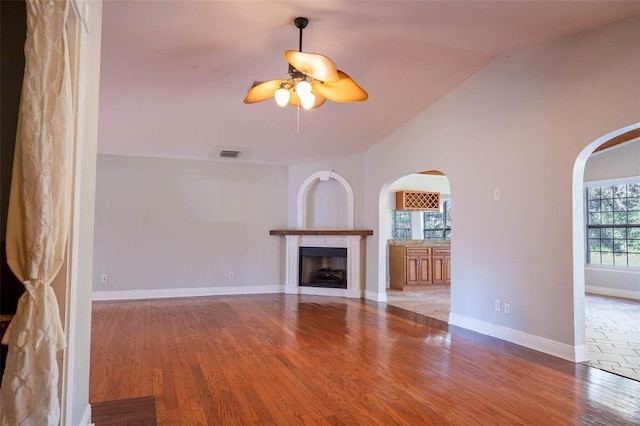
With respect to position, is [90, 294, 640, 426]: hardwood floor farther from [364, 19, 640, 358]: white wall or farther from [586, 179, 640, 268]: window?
[586, 179, 640, 268]: window

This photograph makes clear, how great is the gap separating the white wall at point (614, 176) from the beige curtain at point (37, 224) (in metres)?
8.00

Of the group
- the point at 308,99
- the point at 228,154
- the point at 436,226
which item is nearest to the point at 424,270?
the point at 436,226

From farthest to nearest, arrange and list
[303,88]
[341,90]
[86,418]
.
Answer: [341,90] → [303,88] → [86,418]

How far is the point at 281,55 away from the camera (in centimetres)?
393

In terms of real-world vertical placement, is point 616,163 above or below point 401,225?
above

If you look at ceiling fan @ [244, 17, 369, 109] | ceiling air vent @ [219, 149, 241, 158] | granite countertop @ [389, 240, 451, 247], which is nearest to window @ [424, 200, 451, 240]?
granite countertop @ [389, 240, 451, 247]

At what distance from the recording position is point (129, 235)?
248 inches

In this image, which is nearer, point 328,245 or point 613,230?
point 328,245

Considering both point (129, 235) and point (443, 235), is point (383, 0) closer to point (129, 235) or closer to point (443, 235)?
point (129, 235)

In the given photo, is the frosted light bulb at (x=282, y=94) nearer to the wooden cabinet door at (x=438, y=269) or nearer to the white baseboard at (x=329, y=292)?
the white baseboard at (x=329, y=292)

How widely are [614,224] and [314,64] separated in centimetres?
690

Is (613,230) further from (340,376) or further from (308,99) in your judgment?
(308,99)

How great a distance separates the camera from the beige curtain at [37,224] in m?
1.44

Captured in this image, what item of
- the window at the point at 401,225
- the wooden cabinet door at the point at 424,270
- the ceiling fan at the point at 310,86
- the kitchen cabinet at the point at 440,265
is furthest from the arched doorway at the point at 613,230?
the ceiling fan at the point at 310,86
